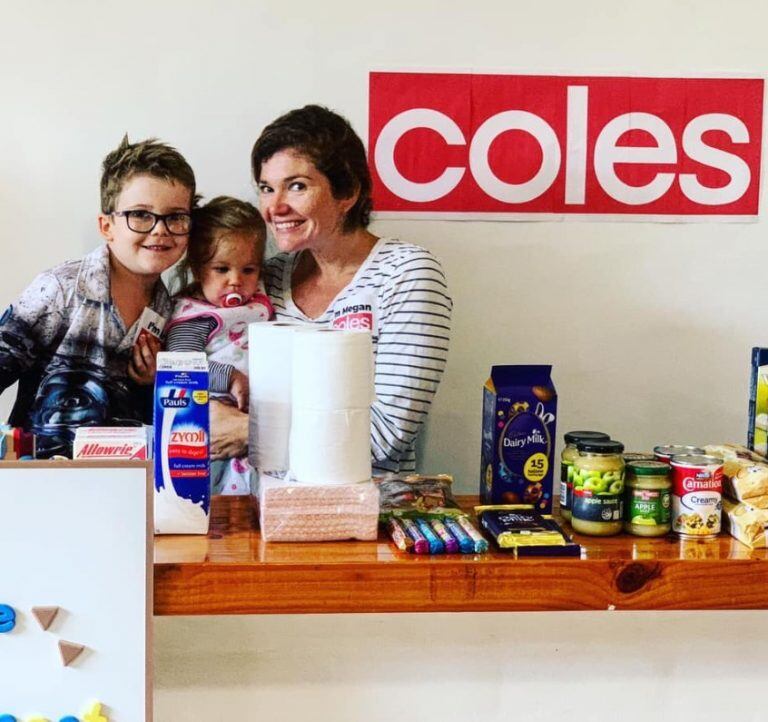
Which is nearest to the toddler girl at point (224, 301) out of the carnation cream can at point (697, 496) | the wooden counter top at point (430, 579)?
the wooden counter top at point (430, 579)

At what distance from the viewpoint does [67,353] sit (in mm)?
1570

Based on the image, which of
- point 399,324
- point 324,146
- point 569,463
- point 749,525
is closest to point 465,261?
point 399,324

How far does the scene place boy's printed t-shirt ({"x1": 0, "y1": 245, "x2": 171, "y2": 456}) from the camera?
5.16 feet

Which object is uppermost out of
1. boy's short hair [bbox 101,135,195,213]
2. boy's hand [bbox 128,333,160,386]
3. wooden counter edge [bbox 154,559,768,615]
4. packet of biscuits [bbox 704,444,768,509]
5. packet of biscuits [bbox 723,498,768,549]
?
boy's short hair [bbox 101,135,195,213]

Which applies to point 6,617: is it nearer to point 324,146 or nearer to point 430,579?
point 430,579

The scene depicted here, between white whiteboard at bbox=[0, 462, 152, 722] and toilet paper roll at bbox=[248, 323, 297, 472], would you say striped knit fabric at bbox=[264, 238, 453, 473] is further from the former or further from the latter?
white whiteboard at bbox=[0, 462, 152, 722]

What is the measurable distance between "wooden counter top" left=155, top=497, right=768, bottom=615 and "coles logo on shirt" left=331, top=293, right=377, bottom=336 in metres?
0.38

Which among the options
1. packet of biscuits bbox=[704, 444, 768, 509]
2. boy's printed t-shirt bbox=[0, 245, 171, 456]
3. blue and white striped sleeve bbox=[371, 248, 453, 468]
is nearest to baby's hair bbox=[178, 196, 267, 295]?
boy's printed t-shirt bbox=[0, 245, 171, 456]

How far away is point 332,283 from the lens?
1.62 meters

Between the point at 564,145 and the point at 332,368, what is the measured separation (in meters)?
0.62

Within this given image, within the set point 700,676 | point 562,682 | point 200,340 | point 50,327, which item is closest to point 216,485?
point 200,340

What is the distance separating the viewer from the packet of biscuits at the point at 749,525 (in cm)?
136

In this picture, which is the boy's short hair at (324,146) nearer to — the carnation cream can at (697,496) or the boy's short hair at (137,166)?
the boy's short hair at (137,166)

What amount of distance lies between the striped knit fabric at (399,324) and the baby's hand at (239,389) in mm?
138
